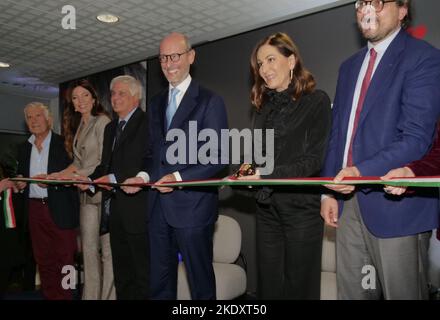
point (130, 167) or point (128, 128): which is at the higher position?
point (128, 128)

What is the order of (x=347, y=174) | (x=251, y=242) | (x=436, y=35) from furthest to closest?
(x=251, y=242) → (x=436, y=35) → (x=347, y=174)

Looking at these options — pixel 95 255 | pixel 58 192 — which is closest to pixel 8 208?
pixel 58 192

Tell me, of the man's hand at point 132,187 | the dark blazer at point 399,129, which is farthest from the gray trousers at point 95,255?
Result: the dark blazer at point 399,129

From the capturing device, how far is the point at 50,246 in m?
3.85

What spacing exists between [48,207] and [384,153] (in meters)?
3.09

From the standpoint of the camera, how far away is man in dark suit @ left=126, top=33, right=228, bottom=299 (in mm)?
2412

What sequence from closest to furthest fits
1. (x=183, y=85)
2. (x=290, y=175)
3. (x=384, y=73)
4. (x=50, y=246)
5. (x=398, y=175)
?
(x=398, y=175), (x=384, y=73), (x=290, y=175), (x=183, y=85), (x=50, y=246)

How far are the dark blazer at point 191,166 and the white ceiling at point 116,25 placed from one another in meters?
2.47

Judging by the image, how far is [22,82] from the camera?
8430 millimetres

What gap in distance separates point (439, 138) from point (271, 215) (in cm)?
86

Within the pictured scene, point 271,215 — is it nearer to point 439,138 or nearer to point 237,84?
point 439,138

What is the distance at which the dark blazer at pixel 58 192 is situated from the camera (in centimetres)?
373

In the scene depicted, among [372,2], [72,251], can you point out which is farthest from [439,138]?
[72,251]

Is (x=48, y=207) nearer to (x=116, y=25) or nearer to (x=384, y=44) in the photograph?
(x=116, y=25)
